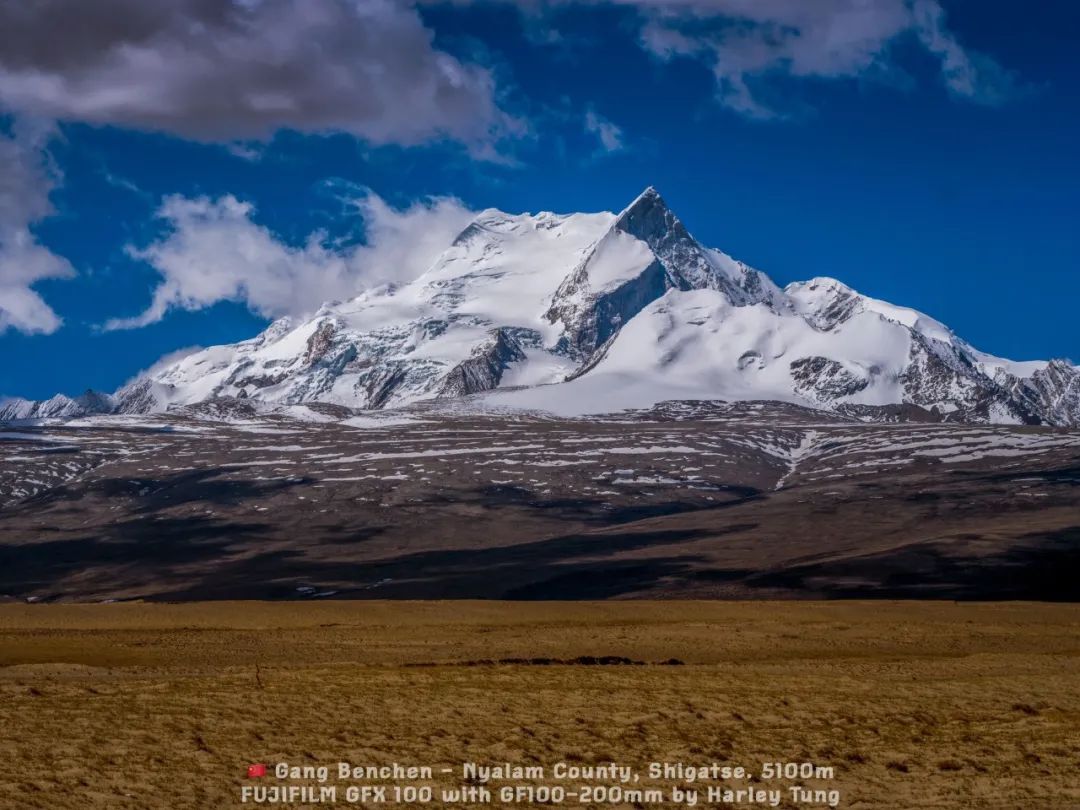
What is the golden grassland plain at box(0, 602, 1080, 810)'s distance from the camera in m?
24.2

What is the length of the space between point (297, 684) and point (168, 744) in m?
7.83

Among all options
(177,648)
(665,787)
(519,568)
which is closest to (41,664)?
(177,648)

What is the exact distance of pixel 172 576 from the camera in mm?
155125

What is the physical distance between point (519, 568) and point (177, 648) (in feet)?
316

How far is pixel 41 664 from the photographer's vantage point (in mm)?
39375

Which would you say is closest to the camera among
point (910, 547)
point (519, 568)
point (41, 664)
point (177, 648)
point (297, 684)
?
point (297, 684)

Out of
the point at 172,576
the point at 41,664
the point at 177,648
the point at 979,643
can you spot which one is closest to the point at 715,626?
the point at 979,643

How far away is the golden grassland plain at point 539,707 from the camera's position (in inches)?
953

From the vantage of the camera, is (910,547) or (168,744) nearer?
(168,744)

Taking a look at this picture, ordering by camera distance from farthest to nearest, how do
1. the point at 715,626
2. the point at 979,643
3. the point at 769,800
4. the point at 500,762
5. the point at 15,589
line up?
the point at 15,589 → the point at 715,626 → the point at 979,643 → the point at 500,762 → the point at 769,800

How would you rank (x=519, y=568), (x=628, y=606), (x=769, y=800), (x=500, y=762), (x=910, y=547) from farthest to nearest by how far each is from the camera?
(x=519, y=568), (x=910, y=547), (x=628, y=606), (x=500, y=762), (x=769, y=800)

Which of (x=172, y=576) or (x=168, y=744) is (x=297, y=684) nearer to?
(x=168, y=744)

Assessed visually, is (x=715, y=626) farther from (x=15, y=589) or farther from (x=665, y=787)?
(x=15, y=589)

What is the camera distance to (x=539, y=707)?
3061 cm
